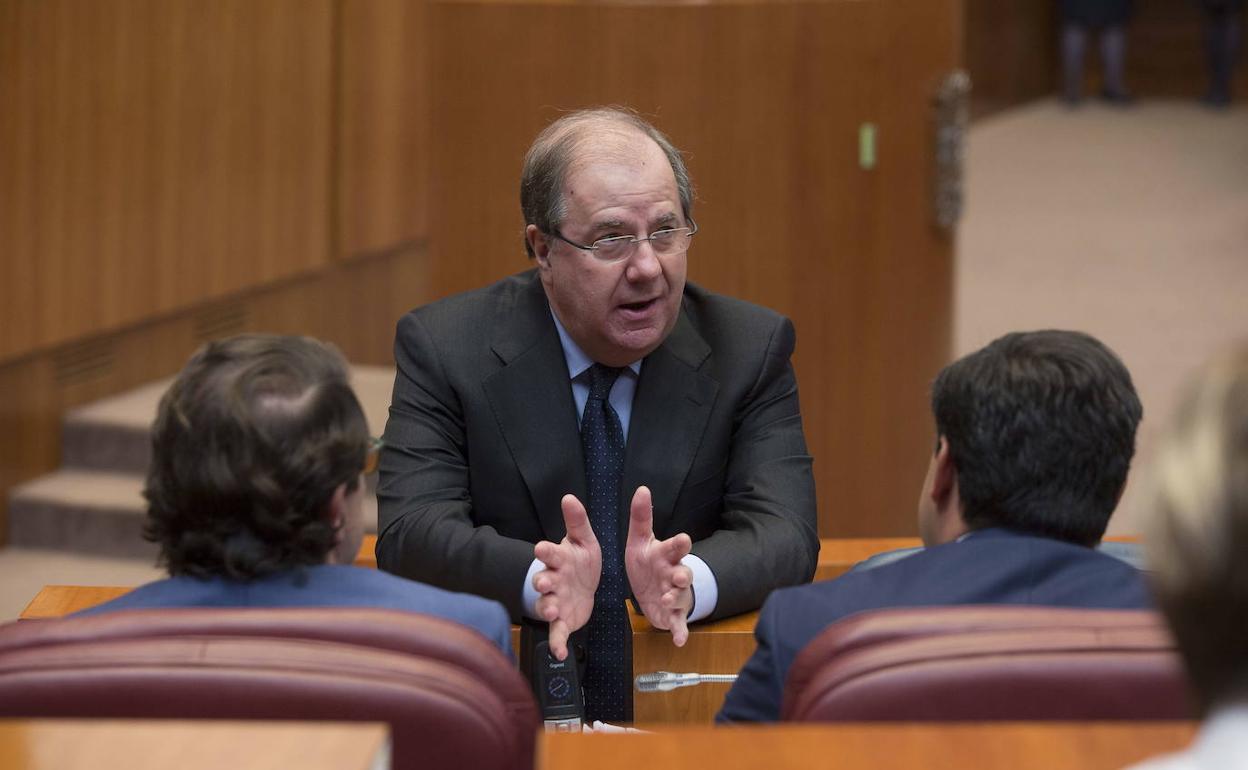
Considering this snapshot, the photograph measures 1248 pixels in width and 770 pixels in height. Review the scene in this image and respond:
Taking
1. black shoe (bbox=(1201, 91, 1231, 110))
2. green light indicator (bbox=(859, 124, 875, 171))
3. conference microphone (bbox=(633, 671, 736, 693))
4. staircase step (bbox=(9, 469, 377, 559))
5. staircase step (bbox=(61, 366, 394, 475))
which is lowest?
staircase step (bbox=(9, 469, 377, 559))

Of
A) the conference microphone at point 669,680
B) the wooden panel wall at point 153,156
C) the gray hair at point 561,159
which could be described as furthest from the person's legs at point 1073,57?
the conference microphone at point 669,680

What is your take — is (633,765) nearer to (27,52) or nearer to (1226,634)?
(1226,634)

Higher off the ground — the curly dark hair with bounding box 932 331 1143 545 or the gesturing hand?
the curly dark hair with bounding box 932 331 1143 545

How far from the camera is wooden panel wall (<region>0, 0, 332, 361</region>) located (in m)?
4.67

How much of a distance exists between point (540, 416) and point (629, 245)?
0.97 feet

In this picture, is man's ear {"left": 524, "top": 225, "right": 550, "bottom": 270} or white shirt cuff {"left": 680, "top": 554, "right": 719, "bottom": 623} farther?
man's ear {"left": 524, "top": 225, "right": 550, "bottom": 270}

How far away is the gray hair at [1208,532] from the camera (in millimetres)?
877

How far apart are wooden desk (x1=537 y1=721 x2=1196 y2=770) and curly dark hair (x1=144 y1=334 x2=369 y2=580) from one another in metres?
0.45

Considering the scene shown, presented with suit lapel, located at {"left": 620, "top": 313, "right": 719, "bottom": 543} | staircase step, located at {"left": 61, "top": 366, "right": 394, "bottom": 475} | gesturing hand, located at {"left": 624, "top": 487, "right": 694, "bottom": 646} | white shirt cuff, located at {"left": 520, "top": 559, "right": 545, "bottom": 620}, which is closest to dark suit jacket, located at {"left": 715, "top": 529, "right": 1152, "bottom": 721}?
gesturing hand, located at {"left": 624, "top": 487, "right": 694, "bottom": 646}

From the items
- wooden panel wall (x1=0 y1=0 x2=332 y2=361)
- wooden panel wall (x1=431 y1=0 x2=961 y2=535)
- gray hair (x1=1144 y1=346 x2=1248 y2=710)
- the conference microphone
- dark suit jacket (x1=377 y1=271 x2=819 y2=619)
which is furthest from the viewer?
wooden panel wall (x1=0 y1=0 x2=332 y2=361)

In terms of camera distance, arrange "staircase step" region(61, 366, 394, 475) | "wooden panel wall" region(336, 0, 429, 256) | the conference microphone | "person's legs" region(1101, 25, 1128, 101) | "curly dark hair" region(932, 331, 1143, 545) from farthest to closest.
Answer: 1. "person's legs" region(1101, 25, 1128, 101)
2. "wooden panel wall" region(336, 0, 429, 256)
3. "staircase step" region(61, 366, 394, 475)
4. the conference microphone
5. "curly dark hair" region(932, 331, 1143, 545)

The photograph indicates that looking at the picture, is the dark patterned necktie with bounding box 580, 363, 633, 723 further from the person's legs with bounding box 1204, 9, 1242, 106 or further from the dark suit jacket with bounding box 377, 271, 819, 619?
the person's legs with bounding box 1204, 9, 1242, 106

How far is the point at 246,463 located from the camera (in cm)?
156

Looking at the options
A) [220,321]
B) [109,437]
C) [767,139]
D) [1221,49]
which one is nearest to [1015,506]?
[767,139]
